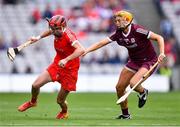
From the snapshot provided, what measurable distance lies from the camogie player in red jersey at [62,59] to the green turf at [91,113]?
2.35 ft

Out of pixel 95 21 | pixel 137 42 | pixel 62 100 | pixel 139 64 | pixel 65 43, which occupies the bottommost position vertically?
pixel 62 100

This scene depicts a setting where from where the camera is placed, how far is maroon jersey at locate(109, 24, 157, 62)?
19.3m

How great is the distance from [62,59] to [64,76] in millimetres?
492

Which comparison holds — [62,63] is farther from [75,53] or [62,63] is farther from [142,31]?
[142,31]

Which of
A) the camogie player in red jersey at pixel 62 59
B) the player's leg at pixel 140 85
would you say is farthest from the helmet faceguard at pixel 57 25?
the player's leg at pixel 140 85

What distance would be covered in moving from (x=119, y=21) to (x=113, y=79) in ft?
60.5

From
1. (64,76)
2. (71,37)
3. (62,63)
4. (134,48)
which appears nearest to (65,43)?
(71,37)

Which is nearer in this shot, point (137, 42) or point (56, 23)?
point (56, 23)

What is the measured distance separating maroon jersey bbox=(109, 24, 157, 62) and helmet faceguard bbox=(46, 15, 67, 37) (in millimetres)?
1214

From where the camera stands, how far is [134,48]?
1947cm

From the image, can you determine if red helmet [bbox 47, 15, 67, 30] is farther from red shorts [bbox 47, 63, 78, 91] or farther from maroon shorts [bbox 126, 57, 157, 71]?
maroon shorts [bbox 126, 57, 157, 71]

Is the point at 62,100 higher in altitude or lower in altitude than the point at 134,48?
lower

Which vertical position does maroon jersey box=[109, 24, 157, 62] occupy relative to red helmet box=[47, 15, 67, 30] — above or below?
below

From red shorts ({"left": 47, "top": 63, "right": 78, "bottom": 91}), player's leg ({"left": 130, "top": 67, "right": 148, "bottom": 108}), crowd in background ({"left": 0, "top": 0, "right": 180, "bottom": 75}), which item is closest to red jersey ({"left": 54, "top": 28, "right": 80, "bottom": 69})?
red shorts ({"left": 47, "top": 63, "right": 78, "bottom": 91})
